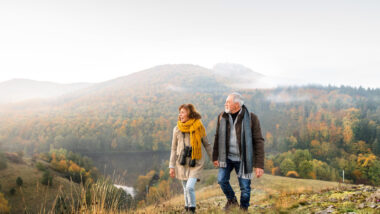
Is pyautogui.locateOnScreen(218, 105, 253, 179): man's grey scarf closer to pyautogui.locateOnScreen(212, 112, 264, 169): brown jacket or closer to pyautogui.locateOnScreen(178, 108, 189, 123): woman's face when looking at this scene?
pyautogui.locateOnScreen(212, 112, 264, 169): brown jacket

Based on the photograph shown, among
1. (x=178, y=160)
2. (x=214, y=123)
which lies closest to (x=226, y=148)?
(x=178, y=160)

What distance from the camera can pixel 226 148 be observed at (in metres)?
4.09

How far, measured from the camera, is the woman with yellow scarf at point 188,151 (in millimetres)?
4293

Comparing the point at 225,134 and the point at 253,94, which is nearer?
the point at 225,134

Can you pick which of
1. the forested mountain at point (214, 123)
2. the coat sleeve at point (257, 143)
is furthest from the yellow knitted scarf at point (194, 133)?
the forested mountain at point (214, 123)

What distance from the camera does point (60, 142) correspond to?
351 feet

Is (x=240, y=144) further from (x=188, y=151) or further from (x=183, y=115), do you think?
(x=183, y=115)

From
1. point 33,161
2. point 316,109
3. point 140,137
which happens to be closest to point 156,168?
point 140,137

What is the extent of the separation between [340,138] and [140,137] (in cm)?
9266

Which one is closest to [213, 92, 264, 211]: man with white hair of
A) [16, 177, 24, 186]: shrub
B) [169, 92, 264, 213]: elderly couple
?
[169, 92, 264, 213]: elderly couple

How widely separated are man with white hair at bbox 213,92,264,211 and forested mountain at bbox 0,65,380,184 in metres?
79.1

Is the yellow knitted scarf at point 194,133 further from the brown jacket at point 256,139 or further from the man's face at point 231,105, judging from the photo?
the man's face at point 231,105

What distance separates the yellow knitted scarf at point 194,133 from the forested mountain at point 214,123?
79.3 meters

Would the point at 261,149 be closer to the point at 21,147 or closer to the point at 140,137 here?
the point at 140,137
